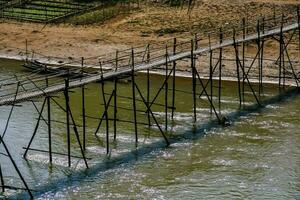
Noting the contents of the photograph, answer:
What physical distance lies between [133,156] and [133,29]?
78.5 feet

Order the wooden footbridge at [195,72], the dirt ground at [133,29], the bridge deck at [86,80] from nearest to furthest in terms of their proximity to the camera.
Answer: the bridge deck at [86,80], the wooden footbridge at [195,72], the dirt ground at [133,29]

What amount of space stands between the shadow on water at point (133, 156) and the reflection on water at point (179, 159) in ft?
0.12

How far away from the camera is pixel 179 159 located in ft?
96.8

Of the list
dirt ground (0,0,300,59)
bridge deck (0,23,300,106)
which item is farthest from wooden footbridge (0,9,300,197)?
dirt ground (0,0,300,59)

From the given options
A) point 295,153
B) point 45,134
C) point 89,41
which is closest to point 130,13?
point 89,41

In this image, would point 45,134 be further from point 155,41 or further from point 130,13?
point 130,13

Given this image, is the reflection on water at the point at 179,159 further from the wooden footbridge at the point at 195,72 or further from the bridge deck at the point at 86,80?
the bridge deck at the point at 86,80

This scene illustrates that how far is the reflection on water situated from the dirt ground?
13.3 m

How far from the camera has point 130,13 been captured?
55500 mm

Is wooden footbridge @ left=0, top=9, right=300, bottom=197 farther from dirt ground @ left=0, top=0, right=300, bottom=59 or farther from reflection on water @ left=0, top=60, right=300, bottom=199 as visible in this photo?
dirt ground @ left=0, top=0, right=300, bottom=59

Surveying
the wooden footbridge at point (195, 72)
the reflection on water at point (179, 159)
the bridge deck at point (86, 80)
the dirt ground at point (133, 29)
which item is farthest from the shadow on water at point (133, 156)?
the dirt ground at point (133, 29)

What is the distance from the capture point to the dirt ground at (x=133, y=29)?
50.4 m

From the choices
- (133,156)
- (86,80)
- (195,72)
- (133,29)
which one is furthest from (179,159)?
(133,29)

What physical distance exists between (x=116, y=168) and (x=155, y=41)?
73.4 feet
